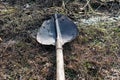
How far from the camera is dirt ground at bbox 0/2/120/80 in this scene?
226cm

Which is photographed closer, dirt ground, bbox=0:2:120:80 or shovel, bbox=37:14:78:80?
dirt ground, bbox=0:2:120:80

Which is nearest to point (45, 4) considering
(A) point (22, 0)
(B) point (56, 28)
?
(A) point (22, 0)

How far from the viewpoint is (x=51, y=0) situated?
3129 millimetres

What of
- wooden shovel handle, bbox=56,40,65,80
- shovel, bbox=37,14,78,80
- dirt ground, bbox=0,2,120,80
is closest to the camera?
wooden shovel handle, bbox=56,40,65,80

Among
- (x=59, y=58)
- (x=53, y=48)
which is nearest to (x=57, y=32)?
(x=53, y=48)

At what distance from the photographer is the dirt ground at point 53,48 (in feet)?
7.43

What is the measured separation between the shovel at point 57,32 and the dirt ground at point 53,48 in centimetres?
5

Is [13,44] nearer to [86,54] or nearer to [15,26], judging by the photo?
[15,26]

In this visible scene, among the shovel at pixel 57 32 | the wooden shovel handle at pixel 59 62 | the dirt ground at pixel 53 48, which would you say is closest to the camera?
the wooden shovel handle at pixel 59 62

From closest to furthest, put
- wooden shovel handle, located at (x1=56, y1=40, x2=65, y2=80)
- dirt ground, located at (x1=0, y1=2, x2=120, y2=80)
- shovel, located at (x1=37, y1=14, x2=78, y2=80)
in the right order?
1. wooden shovel handle, located at (x1=56, y1=40, x2=65, y2=80)
2. dirt ground, located at (x1=0, y1=2, x2=120, y2=80)
3. shovel, located at (x1=37, y1=14, x2=78, y2=80)

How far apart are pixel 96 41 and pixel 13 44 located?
682 millimetres

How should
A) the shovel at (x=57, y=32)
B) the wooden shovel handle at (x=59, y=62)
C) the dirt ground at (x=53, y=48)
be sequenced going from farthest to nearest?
the shovel at (x=57, y=32) → the dirt ground at (x=53, y=48) → the wooden shovel handle at (x=59, y=62)

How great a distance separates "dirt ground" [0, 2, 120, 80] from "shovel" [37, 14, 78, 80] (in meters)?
0.05

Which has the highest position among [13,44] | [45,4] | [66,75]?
[45,4]
